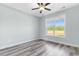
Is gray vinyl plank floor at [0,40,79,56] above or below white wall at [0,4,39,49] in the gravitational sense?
below

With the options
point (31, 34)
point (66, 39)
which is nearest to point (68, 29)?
point (66, 39)

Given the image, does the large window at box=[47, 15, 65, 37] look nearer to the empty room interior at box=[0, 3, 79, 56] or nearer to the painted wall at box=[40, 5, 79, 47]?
the empty room interior at box=[0, 3, 79, 56]

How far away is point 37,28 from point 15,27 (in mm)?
2423

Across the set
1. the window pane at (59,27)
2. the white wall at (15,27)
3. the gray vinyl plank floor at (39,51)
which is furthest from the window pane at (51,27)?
the gray vinyl plank floor at (39,51)

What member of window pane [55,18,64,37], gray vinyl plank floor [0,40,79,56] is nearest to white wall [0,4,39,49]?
gray vinyl plank floor [0,40,79,56]

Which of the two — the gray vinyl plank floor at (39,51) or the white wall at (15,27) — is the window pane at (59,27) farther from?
the white wall at (15,27)

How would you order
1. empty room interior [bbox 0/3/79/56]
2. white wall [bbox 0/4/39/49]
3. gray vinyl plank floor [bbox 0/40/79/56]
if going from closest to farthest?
gray vinyl plank floor [bbox 0/40/79/56] → empty room interior [bbox 0/3/79/56] → white wall [bbox 0/4/39/49]

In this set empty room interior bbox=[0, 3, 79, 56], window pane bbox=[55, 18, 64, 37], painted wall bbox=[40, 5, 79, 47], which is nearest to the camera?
empty room interior bbox=[0, 3, 79, 56]

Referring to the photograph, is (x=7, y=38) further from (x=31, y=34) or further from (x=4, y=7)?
(x=31, y=34)

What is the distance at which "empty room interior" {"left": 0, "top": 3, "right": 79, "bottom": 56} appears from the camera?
353 centimetres

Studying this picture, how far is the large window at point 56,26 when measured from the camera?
505 centimetres

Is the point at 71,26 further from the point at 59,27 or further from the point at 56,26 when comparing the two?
the point at 56,26

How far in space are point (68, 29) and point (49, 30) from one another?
180cm

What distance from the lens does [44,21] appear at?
6273 mm
